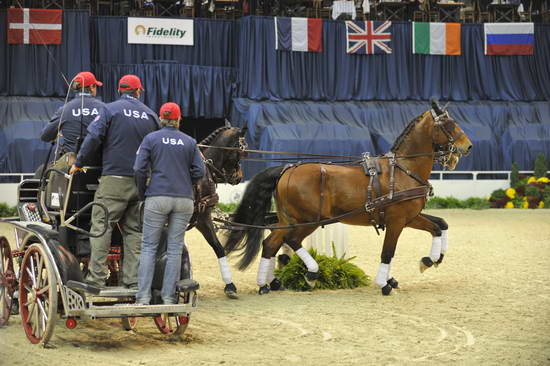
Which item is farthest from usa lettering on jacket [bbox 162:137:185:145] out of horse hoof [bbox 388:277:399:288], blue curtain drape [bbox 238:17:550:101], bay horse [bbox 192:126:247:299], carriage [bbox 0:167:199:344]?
blue curtain drape [bbox 238:17:550:101]

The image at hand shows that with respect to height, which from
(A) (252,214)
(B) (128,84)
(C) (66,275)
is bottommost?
(C) (66,275)

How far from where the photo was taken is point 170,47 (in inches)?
1054

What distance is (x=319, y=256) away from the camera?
34.0 feet

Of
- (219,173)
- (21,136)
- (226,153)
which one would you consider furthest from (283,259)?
(21,136)

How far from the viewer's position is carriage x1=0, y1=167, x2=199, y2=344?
6.35 metres

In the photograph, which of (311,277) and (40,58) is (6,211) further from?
(311,277)

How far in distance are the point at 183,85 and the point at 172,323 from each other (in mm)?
19998

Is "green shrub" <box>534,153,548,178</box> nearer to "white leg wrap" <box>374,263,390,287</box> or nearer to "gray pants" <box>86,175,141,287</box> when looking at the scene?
"white leg wrap" <box>374,263,390,287</box>

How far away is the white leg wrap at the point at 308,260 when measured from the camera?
31.7ft

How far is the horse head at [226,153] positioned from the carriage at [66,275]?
7.92 feet

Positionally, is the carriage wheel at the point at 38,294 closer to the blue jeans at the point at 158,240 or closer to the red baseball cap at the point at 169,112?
the blue jeans at the point at 158,240

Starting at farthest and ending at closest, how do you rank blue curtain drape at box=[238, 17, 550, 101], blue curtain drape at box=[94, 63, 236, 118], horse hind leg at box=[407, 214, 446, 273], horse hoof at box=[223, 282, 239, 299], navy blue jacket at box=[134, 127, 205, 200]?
blue curtain drape at box=[238, 17, 550, 101] < blue curtain drape at box=[94, 63, 236, 118] < horse hind leg at box=[407, 214, 446, 273] < horse hoof at box=[223, 282, 239, 299] < navy blue jacket at box=[134, 127, 205, 200]

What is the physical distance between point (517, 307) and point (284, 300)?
2436 mm

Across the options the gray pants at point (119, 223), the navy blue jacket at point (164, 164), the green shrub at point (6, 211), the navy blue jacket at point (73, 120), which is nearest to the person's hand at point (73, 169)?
the gray pants at point (119, 223)
